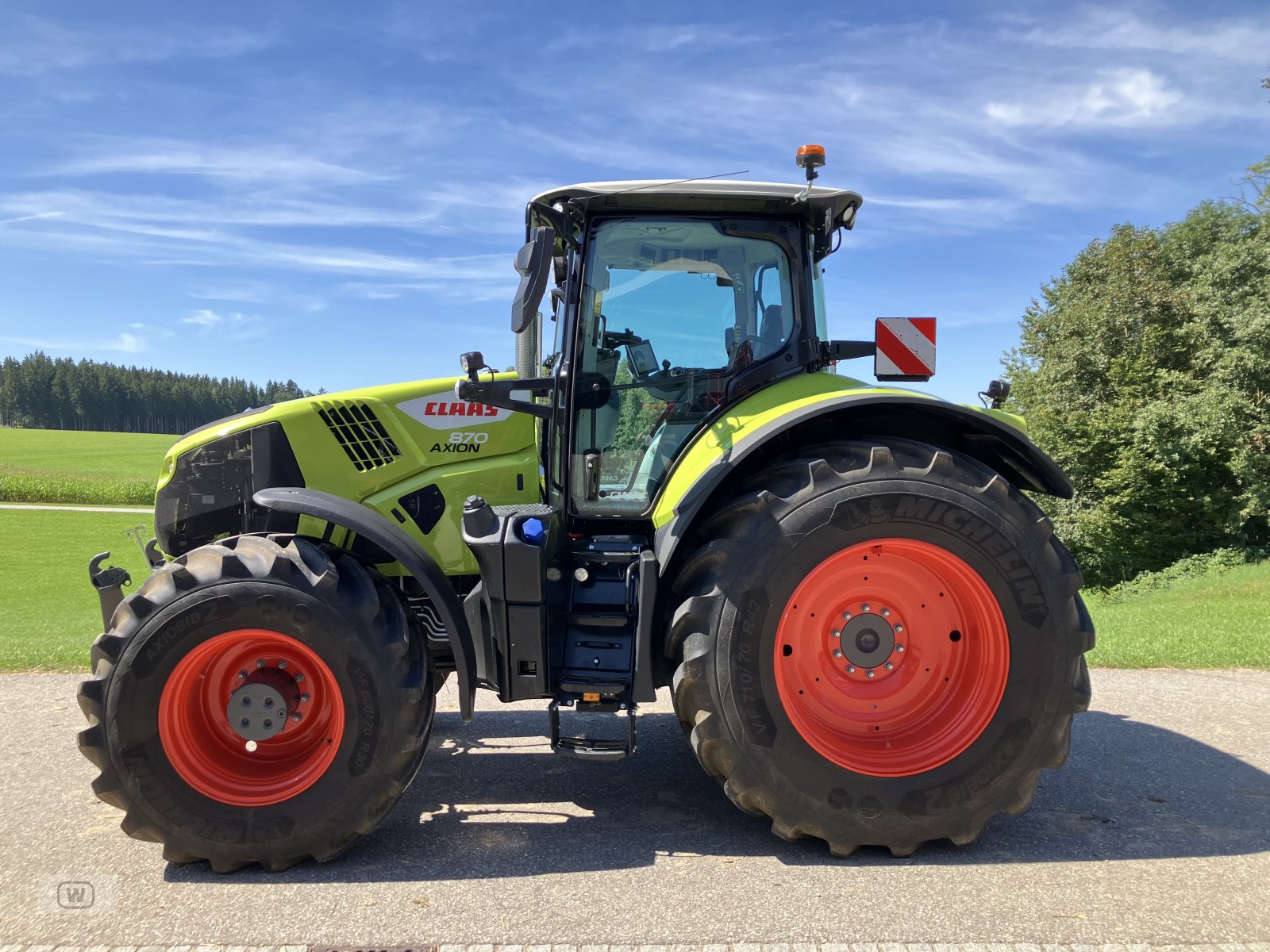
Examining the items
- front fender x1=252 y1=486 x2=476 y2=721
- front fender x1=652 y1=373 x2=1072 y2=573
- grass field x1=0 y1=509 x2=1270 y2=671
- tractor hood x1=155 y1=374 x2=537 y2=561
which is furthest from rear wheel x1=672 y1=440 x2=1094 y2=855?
grass field x1=0 y1=509 x2=1270 y2=671

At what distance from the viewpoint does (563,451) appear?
143 inches

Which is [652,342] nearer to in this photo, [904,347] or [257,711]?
[904,347]

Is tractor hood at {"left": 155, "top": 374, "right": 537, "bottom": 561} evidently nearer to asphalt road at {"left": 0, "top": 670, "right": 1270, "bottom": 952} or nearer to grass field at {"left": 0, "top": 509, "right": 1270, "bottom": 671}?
asphalt road at {"left": 0, "top": 670, "right": 1270, "bottom": 952}

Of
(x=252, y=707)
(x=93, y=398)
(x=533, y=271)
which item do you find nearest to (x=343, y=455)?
(x=252, y=707)

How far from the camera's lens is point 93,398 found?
98.6 metres

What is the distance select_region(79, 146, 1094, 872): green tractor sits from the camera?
306 cm

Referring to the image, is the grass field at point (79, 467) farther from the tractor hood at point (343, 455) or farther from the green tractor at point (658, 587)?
the green tractor at point (658, 587)

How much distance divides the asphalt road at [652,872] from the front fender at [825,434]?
1140 mm

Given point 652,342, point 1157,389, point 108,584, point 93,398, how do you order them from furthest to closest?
point 93,398
point 1157,389
point 108,584
point 652,342

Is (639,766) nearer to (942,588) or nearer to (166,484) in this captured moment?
(942,588)

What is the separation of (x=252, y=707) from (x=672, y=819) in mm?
1685

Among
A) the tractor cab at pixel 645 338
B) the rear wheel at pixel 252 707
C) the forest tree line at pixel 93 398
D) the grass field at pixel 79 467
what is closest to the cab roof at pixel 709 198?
the tractor cab at pixel 645 338

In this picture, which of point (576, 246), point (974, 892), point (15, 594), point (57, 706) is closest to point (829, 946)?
point (974, 892)

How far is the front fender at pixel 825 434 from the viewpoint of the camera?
317cm
